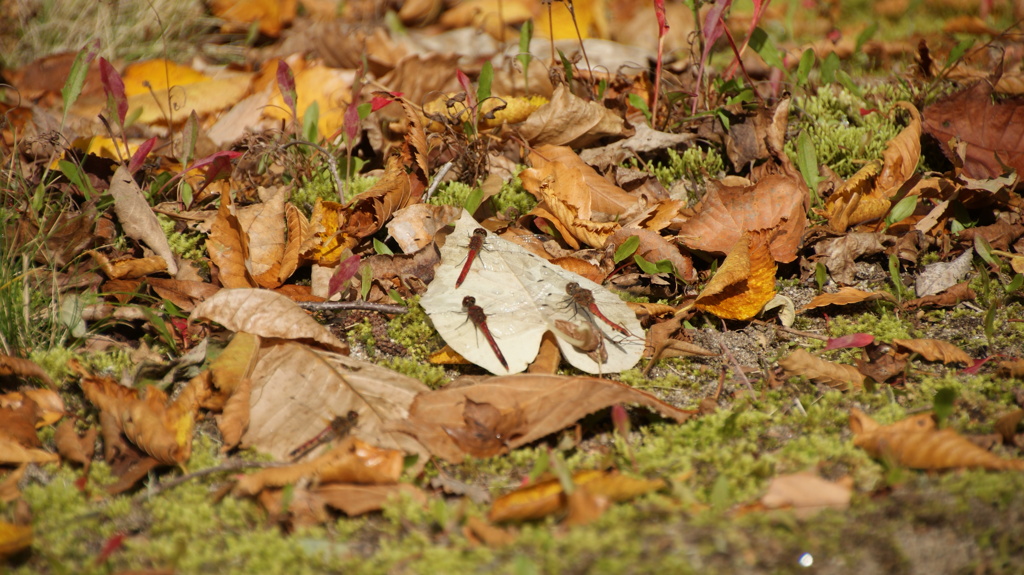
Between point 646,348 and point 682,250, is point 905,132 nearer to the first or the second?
point 682,250

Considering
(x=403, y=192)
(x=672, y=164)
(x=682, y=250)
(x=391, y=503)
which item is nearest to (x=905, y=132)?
(x=672, y=164)

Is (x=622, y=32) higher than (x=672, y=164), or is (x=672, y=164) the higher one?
(x=622, y=32)

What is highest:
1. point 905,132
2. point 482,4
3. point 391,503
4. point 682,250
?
point 482,4

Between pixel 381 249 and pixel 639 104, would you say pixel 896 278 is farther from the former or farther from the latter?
pixel 381 249

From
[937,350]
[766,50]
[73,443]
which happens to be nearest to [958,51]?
[766,50]

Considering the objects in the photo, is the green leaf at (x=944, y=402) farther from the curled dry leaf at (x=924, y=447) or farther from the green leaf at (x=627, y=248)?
the green leaf at (x=627, y=248)

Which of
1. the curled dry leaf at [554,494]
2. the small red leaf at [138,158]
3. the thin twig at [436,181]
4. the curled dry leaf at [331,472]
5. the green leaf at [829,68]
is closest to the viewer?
the curled dry leaf at [554,494]

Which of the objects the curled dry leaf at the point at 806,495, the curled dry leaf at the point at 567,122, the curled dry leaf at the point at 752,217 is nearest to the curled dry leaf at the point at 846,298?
the curled dry leaf at the point at 752,217
